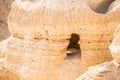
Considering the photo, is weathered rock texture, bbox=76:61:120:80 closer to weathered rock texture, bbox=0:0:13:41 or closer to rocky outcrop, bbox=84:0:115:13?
rocky outcrop, bbox=84:0:115:13

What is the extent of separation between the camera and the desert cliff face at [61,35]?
23.3 ft

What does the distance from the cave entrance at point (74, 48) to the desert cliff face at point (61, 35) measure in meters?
0.19

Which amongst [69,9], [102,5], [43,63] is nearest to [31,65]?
[43,63]

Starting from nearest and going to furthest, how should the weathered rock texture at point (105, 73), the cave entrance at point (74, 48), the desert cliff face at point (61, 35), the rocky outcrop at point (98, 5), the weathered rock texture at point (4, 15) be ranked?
the weathered rock texture at point (105, 73) < the desert cliff face at point (61, 35) < the rocky outcrop at point (98, 5) < the cave entrance at point (74, 48) < the weathered rock texture at point (4, 15)

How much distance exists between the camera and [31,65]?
7.51 m

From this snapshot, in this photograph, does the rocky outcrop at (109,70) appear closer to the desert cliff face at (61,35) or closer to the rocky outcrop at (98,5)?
the desert cliff face at (61,35)

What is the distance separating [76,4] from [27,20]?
1.08 meters

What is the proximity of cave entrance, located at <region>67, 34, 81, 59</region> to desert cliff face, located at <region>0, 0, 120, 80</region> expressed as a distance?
19 centimetres

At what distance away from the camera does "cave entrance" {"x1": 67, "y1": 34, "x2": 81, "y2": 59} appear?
24.9ft

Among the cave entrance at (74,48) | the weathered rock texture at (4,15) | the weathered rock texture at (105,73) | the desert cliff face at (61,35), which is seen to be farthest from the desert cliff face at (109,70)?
the weathered rock texture at (4,15)

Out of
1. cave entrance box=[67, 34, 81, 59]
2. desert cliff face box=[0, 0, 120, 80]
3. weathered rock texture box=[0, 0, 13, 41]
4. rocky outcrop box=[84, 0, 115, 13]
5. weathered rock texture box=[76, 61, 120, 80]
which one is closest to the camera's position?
weathered rock texture box=[76, 61, 120, 80]

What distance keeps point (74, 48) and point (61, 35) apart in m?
0.77

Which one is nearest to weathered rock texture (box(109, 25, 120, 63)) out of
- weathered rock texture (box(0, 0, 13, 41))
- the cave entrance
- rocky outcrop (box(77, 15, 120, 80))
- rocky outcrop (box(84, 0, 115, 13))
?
rocky outcrop (box(77, 15, 120, 80))

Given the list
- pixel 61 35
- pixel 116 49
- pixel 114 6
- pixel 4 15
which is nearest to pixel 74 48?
pixel 61 35
